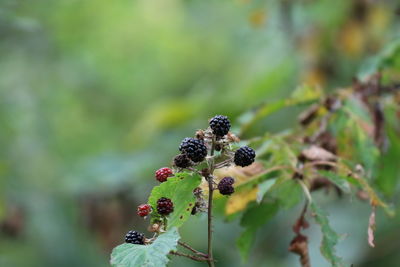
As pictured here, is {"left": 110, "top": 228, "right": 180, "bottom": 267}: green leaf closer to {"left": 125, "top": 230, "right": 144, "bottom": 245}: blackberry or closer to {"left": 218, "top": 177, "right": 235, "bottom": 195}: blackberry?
{"left": 125, "top": 230, "right": 144, "bottom": 245}: blackberry

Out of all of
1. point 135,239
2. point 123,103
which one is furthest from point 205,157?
point 123,103

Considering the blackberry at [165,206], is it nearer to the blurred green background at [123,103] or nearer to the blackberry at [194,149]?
→ the blackberry at [194,149]

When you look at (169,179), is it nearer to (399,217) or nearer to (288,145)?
(288,145)

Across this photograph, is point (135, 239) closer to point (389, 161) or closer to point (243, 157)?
point (243, 157)

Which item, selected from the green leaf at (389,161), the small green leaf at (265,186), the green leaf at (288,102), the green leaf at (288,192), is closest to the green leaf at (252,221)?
the green leaf at (288,192)

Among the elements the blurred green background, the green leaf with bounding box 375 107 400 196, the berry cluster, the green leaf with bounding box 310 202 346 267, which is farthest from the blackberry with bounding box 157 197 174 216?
the blurred green background

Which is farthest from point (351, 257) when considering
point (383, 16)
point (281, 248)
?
point (383, 16)
